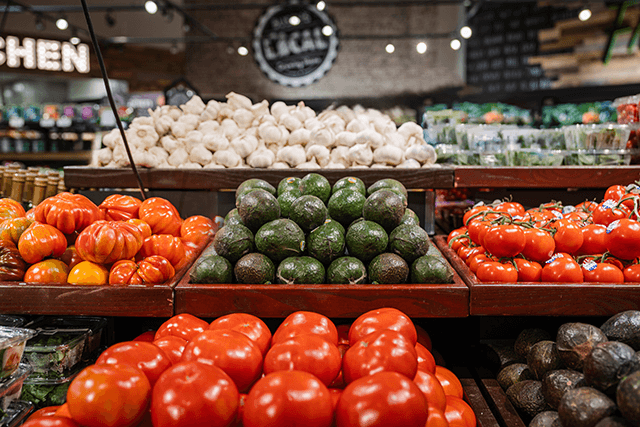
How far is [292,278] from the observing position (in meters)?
1.52

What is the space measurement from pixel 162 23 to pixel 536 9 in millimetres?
6802

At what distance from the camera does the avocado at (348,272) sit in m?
1.51

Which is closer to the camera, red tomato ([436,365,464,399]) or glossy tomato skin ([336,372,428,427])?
glossy tomato skin ([336,372,428,427])

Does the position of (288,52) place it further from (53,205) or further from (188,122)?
(53,205)

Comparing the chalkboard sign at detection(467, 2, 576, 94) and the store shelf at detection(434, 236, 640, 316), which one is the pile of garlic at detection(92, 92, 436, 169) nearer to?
the store shelf at detection(434, 236, 640, 316)

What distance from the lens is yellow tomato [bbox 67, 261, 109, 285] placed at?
4.97 feet

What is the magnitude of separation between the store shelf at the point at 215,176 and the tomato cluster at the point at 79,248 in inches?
20.5

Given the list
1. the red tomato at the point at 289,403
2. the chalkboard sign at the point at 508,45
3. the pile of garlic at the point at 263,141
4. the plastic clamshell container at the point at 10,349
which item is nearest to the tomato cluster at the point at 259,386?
the red tomato at the point at 289,403

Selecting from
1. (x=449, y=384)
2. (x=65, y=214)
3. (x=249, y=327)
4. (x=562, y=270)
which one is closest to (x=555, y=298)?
(x=562, y=270)

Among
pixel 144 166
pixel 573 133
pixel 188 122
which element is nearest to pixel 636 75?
pixel 573 133

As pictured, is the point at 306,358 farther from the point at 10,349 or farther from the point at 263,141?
the point at 263,141

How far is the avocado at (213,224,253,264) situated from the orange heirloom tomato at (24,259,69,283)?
1.79 ft

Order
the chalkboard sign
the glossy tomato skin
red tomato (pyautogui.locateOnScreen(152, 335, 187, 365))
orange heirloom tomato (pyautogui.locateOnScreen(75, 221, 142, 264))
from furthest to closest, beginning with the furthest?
the chalkboard sign < orange heirloom tomato (pyautogui.locateOnScreen(75, 221, 142, 264)) < red tomato (pyautogui.locateOnScreen(152, 335, 187, 365)) < the glossy tomato skin

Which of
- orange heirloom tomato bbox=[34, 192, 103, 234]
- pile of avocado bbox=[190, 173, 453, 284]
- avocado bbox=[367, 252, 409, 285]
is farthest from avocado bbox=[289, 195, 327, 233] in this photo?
orange heirloom tomato bbox=[34, 192, 103, 234]
